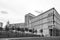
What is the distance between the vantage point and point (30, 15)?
4375 inches

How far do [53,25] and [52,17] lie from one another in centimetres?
644

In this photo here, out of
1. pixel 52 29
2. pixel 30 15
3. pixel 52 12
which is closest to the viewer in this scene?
pixel 52 29

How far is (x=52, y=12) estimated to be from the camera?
5519 cm

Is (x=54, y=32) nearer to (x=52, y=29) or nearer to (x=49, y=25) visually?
(x=52, y=29)

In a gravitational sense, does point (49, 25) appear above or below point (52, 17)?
below

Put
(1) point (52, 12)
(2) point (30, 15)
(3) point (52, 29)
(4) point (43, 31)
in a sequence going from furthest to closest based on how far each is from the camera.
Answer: (2) point (30, 15), (4) point (43, 31), (1) point (52, 12), (3) point (52, 29)

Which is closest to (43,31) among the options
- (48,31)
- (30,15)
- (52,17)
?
(48,31)

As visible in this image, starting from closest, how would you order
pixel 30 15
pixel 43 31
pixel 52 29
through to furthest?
pixel 52 29, pixel 43 31, pixel 30 15

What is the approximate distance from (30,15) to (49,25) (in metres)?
58.1

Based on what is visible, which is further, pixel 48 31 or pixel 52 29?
pixel 48 31

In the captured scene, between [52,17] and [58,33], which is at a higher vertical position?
[52,17]

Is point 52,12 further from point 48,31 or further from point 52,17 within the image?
point 48,31

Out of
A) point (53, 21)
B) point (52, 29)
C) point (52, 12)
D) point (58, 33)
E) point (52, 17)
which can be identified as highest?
point (52, 12)

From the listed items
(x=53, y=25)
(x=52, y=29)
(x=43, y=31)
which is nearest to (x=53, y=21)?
(x=53, y=25)
